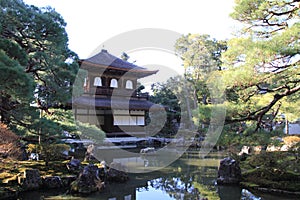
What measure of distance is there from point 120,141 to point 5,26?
10.2 meters

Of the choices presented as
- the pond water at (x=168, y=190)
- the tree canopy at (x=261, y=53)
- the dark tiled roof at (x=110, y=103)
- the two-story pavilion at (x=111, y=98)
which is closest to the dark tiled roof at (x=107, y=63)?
the two-story pavilion at (x=111, y=98)

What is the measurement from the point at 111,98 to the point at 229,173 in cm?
1131

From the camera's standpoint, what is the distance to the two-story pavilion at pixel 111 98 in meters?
15.8

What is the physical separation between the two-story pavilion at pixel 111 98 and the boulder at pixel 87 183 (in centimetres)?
887

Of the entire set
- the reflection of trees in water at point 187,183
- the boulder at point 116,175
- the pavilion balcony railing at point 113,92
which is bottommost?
the reflection of trees in water at point 187,183

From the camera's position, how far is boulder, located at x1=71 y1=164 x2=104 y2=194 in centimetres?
594

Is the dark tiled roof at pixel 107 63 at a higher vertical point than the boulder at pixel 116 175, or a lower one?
higher

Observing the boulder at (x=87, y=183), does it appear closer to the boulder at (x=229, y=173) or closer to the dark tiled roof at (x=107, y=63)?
the boulder at (x=229, y=173)

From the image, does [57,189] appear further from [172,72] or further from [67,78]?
[172,72]

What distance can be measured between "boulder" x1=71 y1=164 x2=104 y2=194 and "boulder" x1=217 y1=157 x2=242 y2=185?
3352 millimetres

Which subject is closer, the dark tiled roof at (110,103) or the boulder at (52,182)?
the boulder at (52,182)

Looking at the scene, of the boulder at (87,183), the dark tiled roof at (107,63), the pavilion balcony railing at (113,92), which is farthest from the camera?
the pavilion balcony railing at (113,92)

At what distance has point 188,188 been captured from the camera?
22.0 feet

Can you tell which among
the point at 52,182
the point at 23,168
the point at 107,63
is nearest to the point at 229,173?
the point at 52,182
